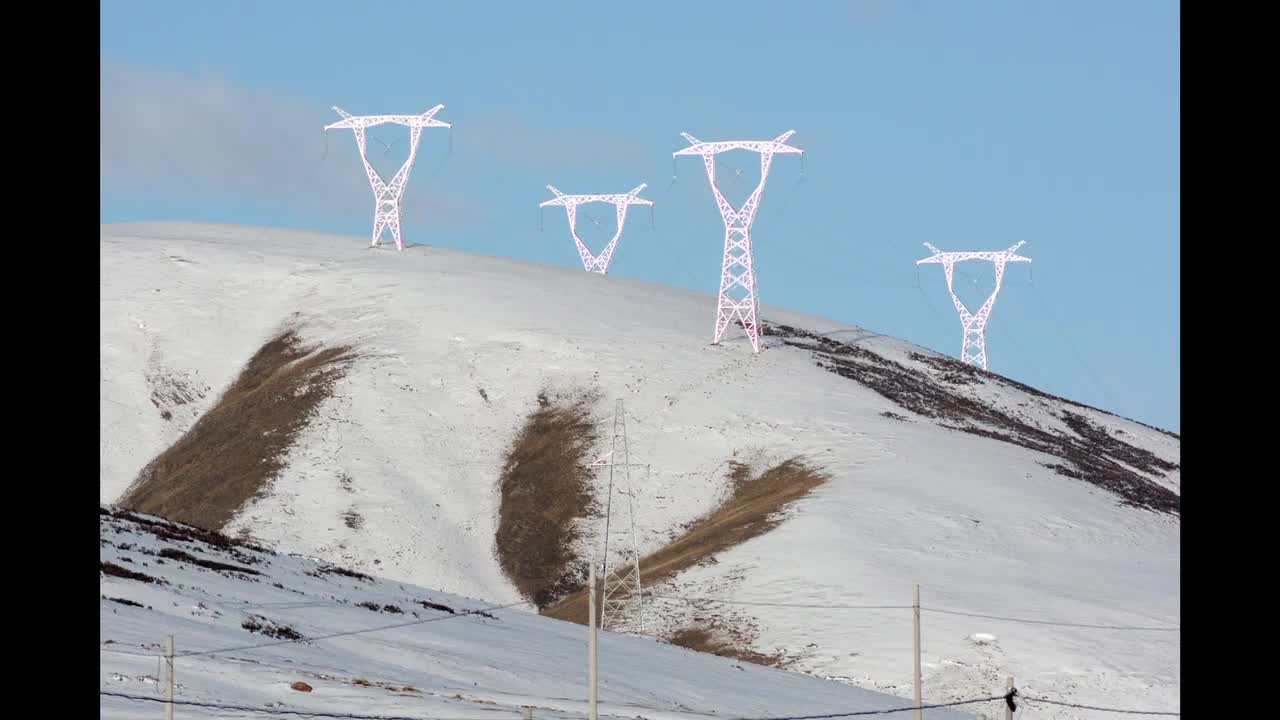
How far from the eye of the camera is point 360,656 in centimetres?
5841

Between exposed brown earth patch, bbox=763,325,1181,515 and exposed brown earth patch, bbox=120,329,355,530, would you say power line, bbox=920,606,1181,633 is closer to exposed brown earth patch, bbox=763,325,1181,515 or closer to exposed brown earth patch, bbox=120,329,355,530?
exposed brown earth patch, bbox=763,325,1181,515

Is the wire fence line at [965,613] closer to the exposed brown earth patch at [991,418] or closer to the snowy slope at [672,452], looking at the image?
the snowy slope at [672,452]

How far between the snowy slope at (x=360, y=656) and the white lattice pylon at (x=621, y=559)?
696 cm

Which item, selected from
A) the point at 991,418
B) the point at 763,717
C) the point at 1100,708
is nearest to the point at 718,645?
the point at 1100,708

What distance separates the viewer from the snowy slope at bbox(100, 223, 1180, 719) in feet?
250

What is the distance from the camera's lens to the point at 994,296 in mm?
168375

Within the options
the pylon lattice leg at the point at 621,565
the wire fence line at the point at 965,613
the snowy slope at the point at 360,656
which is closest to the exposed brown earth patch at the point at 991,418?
the pylon lattice leg at the point at 621,565

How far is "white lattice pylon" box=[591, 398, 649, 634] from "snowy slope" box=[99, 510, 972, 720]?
6965 mm

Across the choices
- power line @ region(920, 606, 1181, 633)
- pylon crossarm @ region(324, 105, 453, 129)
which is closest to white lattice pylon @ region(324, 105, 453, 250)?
pylon crossarm @ region(324, 105, 453, 129)

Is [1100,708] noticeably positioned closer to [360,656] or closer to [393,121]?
[360,656]

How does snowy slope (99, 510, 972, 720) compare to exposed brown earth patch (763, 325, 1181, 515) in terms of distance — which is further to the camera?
exposed brown earth patch (763, 325, 1181, 515)
